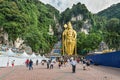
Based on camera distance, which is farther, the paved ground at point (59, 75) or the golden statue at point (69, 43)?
the golden statue at point (69, 43)

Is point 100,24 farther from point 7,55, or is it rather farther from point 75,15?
point 7,55

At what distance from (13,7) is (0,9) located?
168 inches

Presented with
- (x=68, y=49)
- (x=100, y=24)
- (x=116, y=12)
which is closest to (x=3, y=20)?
(x=68, y=49)

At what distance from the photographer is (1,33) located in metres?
72.8

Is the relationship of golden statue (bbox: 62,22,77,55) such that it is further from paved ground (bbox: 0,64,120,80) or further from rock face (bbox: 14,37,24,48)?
paved ground (bbox: 0,64,120,80)

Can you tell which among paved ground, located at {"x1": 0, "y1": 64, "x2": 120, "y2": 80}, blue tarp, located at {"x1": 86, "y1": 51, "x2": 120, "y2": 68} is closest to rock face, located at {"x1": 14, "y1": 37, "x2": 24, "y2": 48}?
blue tarp, located at {"x1": 86, "y1": 51, "x2": 120, "y2": 68}

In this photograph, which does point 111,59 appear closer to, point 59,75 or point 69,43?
point 59,75

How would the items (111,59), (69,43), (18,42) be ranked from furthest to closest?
(18,42)
(69,43)
(111,59)

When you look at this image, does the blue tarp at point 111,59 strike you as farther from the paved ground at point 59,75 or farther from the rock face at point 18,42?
the rock face at point 18,42

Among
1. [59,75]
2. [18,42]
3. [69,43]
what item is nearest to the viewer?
[59,75]

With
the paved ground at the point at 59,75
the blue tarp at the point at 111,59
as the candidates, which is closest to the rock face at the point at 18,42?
the blue tarp at the point at 111,59

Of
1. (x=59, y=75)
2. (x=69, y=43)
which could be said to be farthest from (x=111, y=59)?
(x=69, y=43)

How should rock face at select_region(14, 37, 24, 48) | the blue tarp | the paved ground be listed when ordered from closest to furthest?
1. the paved ground
2. the blue tarp
3. rock face at select_region(14, 37, 24, 48)

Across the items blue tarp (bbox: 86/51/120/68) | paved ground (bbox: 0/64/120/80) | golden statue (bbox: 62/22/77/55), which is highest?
golden statue (bbox: 62/22/77/55)
